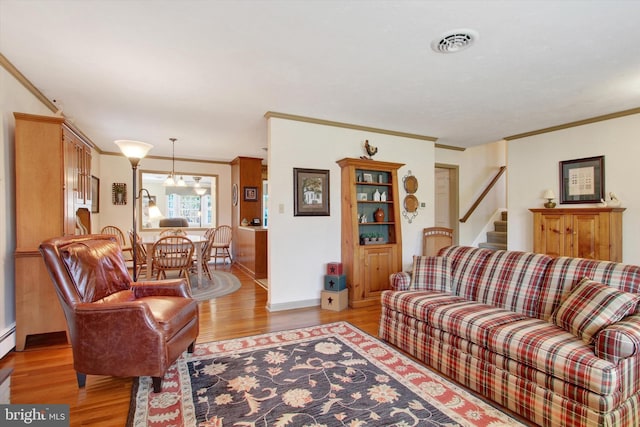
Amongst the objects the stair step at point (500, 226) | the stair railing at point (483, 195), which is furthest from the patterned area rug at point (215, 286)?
the stair step at point (500, 226)

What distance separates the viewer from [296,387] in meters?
2.15

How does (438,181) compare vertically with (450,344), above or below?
above

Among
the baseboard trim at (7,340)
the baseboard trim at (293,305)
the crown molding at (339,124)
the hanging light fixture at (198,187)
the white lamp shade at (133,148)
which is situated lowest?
the baseboard trim at (293,305)

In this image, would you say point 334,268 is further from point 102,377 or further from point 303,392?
point 102,377

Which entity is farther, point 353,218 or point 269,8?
point 353,218

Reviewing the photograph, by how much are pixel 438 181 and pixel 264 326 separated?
4971 mm

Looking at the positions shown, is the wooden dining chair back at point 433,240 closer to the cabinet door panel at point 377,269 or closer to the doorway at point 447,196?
the cabinet door panel at point 377,269

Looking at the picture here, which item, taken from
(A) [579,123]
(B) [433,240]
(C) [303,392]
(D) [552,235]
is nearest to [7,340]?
(C) [303,392]

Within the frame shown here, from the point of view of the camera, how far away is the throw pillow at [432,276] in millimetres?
2900

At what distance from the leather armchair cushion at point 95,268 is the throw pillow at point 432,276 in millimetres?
2566

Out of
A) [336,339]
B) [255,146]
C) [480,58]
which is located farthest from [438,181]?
[336,339]

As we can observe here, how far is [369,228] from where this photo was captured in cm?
463

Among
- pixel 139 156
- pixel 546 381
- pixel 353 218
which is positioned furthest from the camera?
pixel 353 218

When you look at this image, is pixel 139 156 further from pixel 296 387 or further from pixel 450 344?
pixel 450 344
